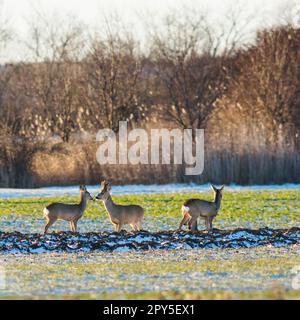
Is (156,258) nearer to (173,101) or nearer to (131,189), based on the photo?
(131,189)

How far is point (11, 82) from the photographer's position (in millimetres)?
73375

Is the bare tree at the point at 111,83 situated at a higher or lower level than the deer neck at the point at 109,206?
higher

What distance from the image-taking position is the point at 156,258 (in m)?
15.1

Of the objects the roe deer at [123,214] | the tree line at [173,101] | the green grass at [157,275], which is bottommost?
the green grass at [157,275]

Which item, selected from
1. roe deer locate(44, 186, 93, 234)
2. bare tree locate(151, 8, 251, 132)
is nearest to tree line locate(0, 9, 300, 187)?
bare tree locate(151, 8, 251, 132)

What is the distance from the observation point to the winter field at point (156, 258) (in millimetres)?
11539

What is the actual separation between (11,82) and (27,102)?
6.84 meters

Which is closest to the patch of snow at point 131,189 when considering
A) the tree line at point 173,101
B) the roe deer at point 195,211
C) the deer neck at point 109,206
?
the tree line at point 173,101

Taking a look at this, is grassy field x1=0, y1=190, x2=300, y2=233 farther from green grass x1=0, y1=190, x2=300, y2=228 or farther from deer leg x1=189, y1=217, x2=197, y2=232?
deer leg x1=189, y1=217, x2=197, y2=232

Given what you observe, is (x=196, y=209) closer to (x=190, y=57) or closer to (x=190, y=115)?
(x=190, y=115)

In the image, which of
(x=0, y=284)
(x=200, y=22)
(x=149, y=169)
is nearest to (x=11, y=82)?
(x=200, y=22)

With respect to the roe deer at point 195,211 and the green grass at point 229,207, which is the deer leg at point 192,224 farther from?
the green grass at point 229,207

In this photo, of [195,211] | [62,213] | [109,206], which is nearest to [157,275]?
[195,211]

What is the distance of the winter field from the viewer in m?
11.5
